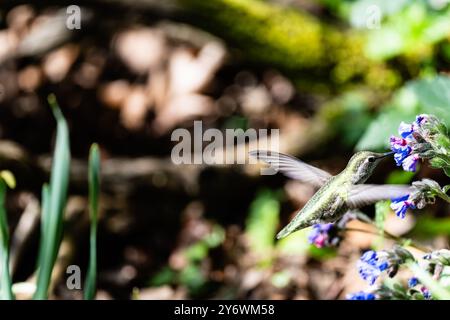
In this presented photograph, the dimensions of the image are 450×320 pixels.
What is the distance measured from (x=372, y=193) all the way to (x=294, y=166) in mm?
298

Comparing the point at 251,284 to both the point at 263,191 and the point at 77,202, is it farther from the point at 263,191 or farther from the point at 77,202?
the point at 77,202

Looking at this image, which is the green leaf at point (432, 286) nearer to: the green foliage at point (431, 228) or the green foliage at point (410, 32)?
the green foliage at point (431, 228)

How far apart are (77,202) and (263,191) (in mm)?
1090

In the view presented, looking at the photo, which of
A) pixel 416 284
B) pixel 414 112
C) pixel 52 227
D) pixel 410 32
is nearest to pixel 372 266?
pixel 416 284

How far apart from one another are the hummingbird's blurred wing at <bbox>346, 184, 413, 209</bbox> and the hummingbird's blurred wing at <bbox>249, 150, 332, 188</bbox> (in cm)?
18

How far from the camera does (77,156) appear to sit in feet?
13.5

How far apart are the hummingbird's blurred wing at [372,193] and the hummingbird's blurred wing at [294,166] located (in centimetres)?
18

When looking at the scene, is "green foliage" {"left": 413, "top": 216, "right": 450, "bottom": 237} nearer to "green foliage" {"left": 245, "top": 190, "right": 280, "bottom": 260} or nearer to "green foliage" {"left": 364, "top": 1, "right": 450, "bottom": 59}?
"green foliage" {"left": 245, "top": 190, "right": 280, "bottom": 260}

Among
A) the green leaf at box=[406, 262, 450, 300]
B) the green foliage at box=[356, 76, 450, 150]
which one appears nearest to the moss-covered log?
the green foliage at box=[356, 76, 450, 150]

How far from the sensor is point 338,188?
1.67 meters

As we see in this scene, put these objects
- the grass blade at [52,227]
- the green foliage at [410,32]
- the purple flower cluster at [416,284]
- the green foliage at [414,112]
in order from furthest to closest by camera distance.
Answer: the green foliage at [410,32]
the green foliage at [414,112]
the grass blade at [52,227]
the purple flower cluster at [416,284]

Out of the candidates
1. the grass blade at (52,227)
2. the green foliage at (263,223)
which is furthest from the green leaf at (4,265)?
the green foliage at (263,223)

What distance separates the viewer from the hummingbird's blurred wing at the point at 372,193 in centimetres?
151
